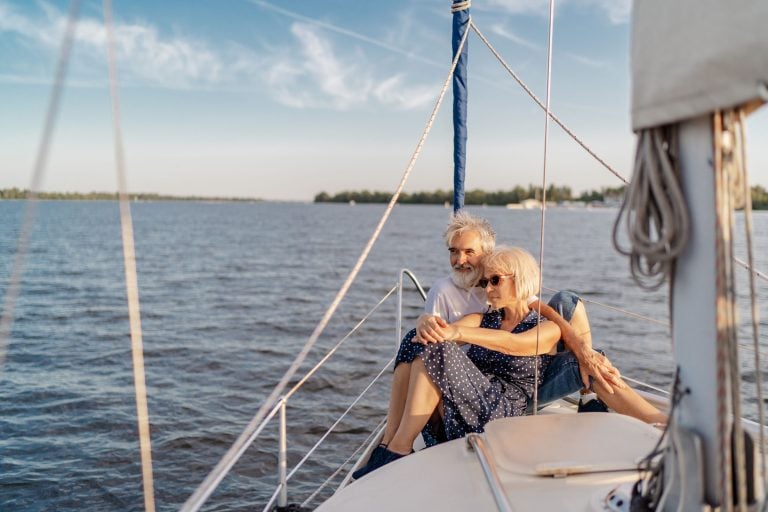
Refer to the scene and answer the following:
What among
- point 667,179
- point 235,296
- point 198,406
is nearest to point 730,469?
point 667,179

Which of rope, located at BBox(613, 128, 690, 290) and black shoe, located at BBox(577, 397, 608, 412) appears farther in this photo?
black shoe, located at BBox(577, 397, 608, 412)

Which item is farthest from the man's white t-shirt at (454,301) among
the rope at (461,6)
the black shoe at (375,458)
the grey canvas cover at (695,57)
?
the grey canvas cover at (695,57)

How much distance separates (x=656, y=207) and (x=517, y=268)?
5.07ft

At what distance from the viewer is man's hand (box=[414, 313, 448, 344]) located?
2562mm

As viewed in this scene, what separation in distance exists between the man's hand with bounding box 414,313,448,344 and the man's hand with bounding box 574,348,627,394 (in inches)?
24.2

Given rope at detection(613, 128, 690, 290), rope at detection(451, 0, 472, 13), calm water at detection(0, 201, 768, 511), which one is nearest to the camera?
rope at detection(613, 128, 690, 290)

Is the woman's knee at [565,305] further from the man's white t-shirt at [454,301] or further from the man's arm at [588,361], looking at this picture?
the man's white t-shirt at [454,301]

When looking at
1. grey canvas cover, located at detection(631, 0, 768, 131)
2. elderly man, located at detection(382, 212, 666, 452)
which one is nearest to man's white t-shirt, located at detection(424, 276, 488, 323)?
elderly man, located at detection(382, 212, 666, 452)

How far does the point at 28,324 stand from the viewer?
1160cm

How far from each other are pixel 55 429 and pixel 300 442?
2518 mm

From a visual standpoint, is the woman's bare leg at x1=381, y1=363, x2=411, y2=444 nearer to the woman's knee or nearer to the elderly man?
the elderly man

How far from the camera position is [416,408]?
8.32ft

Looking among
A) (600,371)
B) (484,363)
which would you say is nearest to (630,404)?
(600,371)

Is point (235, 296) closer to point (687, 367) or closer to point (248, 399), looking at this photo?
point (248, 399)
